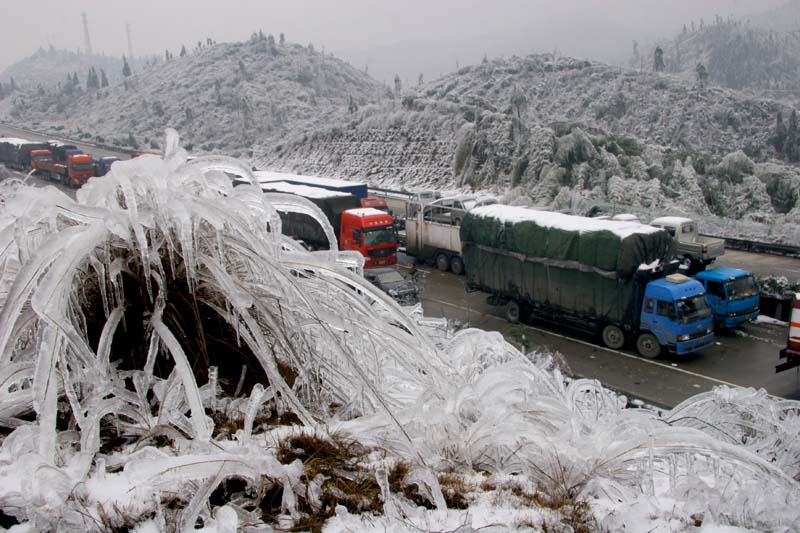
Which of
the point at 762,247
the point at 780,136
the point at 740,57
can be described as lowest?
the point at 762,247

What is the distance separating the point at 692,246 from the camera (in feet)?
60.4

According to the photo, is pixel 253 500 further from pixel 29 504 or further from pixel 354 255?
pixel 354 255

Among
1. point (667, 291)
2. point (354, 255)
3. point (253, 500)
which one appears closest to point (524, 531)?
point (253, 500)

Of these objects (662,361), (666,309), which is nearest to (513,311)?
(662,361)

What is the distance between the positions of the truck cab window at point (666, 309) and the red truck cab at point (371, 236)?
10.3 m

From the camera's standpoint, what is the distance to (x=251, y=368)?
4754 mm

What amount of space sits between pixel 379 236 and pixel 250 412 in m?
18.2

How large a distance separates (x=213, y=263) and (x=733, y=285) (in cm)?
1495

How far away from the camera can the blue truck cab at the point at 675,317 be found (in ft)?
45.0

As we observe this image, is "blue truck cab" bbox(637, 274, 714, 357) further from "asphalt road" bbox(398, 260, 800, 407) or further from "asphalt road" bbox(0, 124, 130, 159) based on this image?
"asphalt road" bbox(0, 124, 130, 159)

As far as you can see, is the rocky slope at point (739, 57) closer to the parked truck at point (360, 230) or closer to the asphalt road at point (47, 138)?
the asphalt road at point (47, 138)

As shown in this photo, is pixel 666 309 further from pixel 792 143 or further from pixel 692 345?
pixel 792 143

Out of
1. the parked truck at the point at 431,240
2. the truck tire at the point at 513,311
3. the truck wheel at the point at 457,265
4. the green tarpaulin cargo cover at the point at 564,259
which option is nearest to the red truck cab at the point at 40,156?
the parked truck at the point at 431,240

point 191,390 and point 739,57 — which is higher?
point 739,57
